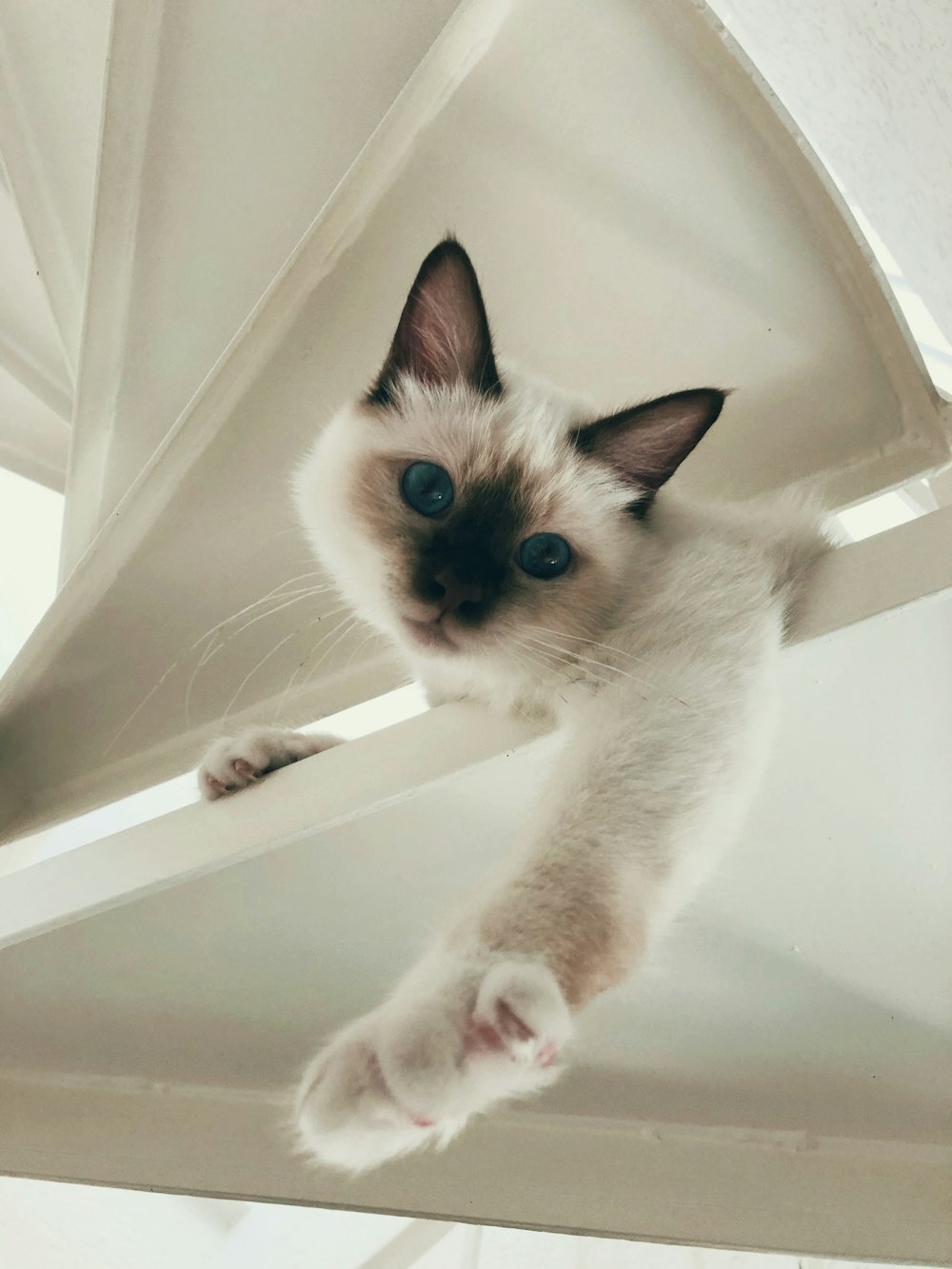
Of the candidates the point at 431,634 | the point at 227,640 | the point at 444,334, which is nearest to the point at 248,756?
the point at 431,634

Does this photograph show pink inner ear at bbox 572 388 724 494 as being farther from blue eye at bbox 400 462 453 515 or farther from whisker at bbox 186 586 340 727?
whisker at bbox 186 586 340 727

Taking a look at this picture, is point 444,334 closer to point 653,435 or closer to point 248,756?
point 653,435

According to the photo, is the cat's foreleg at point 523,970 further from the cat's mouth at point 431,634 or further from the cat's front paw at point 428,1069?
the cat's mouth at point 431,634

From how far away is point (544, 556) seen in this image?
36.3 inches

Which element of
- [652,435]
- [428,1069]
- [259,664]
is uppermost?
[652,435]

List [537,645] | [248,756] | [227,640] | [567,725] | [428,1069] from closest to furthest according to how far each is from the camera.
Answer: [428,1069] → [567,725] → [537,645] → [248,756] → [227,640]

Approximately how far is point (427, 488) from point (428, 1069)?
0.61m

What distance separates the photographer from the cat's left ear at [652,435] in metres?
0.91

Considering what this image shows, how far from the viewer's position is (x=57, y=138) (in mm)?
1436

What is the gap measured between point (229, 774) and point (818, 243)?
90 centimetres

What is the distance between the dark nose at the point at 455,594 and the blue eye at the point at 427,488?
0.11 meters

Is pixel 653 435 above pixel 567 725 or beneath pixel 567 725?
above

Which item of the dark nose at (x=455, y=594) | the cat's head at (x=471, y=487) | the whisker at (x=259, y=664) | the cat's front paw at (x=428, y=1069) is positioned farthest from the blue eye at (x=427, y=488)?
the cat's front paw at (x=428, y=1069)

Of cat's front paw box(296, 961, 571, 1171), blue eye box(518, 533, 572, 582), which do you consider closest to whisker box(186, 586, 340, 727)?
blue eye box(518, 533, 572, 582)
